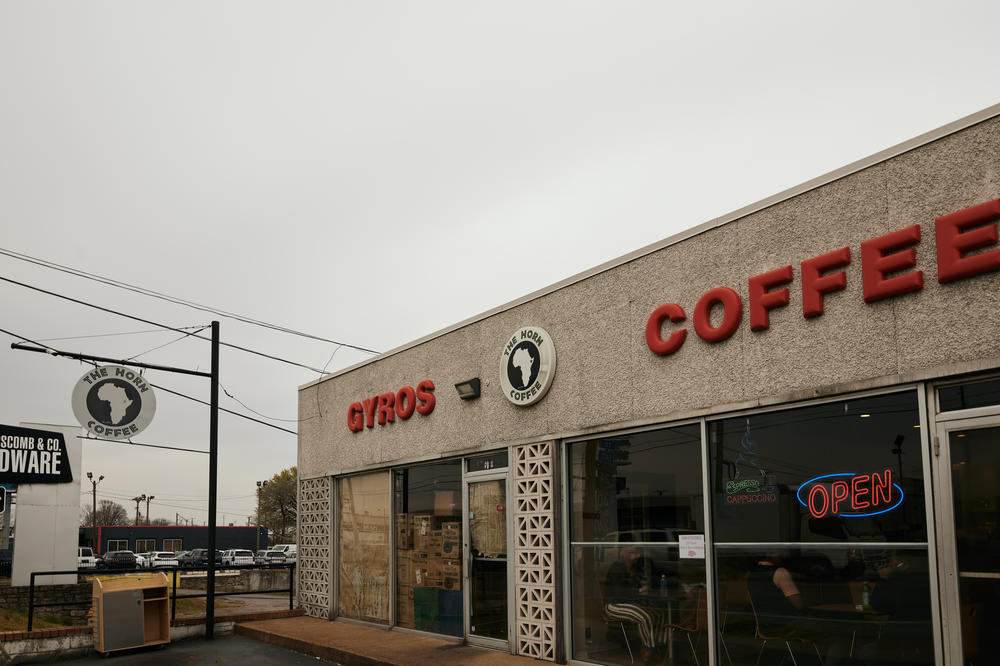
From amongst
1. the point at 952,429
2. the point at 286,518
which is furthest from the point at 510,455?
the point at 286,518

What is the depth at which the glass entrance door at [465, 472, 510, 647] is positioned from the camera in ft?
36.1

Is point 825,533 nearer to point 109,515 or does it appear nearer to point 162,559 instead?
point 162,559

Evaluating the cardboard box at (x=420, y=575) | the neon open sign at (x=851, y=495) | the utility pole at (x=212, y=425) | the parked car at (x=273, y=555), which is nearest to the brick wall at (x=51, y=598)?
the utility pole at (x=212, y=425)

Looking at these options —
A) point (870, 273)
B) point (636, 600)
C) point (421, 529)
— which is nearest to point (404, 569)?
point (421, 529)

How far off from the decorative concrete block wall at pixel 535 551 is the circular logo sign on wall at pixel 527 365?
0.70 m

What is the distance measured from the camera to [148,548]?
69000mm

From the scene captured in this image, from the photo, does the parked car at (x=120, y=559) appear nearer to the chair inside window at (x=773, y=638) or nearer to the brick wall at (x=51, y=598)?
the brick wall at (x=51, y=598)

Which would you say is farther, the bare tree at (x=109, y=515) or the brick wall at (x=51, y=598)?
the bare tree at (x=109, y=515)

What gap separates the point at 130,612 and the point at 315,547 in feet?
11.8

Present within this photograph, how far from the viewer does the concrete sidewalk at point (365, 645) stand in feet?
34.0

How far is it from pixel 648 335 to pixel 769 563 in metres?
2.75

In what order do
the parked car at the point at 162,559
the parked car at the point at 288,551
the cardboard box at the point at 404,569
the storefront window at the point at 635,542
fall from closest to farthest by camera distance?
the storefront window at the point at 635,542
the cardboard box at the point at 404,569
the parked car at the point at 162,559
the parked car at the point at 288,551

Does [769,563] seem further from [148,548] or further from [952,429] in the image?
[148,548]

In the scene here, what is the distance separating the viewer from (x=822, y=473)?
23.9 ft
